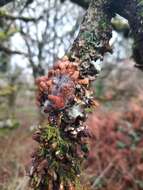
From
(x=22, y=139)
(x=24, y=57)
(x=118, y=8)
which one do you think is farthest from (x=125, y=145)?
(x=118, y=8)

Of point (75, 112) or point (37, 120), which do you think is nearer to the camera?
point (75, 112)

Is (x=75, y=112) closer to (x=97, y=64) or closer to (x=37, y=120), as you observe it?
(x=97, y=64)

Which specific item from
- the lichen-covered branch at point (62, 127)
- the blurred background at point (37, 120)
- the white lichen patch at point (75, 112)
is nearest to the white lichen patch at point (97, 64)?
the lichen-covered branch at point (62, 127)

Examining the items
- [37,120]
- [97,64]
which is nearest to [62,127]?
[97,64]

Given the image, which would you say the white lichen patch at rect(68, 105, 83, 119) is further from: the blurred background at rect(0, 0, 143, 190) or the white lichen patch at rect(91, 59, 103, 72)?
the blurred background at rect(0, 0, 143, 190)

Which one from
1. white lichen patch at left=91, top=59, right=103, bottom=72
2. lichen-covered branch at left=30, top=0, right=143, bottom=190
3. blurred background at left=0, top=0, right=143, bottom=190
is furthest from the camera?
blurred background at left=0, top=0, right=143, bottom=190

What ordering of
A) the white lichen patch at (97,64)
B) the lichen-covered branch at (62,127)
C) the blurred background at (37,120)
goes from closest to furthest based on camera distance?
the lichen-covered branch at (62,127)
the white lichen patch at (97,64)
the blurred background at (37,120)

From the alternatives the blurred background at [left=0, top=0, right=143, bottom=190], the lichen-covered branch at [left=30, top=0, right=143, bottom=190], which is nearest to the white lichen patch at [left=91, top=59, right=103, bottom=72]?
the lichen-covered branch at [left=30, top=0, right=143, bottom=190]

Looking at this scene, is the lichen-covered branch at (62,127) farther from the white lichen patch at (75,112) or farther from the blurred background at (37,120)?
the blurred background at (37,120)

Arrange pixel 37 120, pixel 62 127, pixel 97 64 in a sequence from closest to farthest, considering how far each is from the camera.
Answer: pixel 62 127 < pixel 97 64 < pixel 37 120

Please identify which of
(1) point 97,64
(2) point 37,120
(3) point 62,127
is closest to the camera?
(3) point 62,127

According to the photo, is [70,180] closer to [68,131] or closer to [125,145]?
[68,131]
